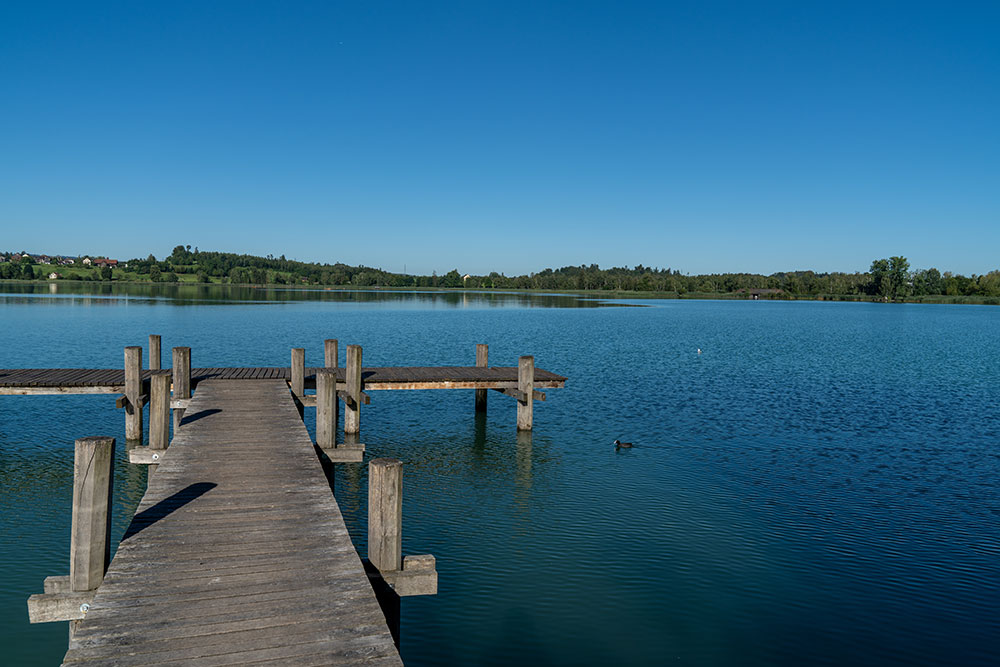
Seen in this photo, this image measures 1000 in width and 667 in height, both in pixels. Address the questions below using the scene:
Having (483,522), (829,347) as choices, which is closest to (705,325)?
(829,347)

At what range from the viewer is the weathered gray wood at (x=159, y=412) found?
454 inches

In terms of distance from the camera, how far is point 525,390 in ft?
65.1

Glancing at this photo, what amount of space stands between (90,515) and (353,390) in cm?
1150

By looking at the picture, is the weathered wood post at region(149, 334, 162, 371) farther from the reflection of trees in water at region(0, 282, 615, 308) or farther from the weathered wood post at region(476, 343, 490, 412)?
the reflection of trees in water at region(0, 282, 615, 308)

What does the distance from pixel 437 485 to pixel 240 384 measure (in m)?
6.13

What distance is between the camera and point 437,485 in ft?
49.2

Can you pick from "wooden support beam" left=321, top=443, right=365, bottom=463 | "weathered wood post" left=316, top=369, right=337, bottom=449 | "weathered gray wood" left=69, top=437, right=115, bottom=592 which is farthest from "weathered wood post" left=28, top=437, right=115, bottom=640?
"weathered wood post" left=316, top=369, right=337, bottom=449

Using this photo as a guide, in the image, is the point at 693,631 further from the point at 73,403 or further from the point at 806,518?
the point at 73,403

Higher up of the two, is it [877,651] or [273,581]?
[273,581]

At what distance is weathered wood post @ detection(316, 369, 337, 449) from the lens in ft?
43.5

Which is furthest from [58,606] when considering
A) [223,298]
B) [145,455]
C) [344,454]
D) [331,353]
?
[223,298]

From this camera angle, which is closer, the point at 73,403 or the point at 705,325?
the point at 73,403

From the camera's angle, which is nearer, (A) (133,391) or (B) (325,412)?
(B) (325,412)

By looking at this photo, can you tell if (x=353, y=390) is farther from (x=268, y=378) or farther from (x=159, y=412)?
(x=159, y=412)
